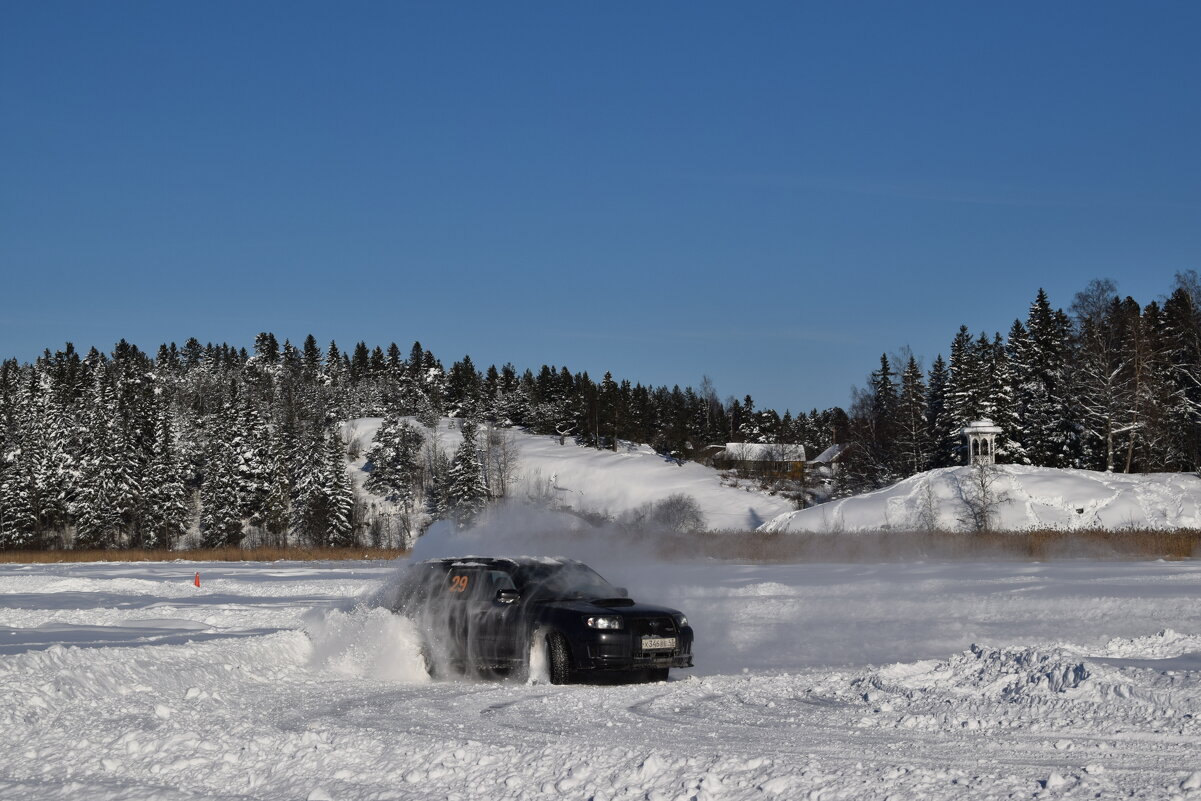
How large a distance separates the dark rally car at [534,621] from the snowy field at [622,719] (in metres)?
0.43

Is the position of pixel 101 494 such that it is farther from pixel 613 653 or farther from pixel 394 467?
pixel 613 653

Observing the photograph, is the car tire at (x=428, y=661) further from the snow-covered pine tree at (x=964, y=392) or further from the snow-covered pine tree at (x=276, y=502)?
the snow-covered pine tree at (x=276, y=502)

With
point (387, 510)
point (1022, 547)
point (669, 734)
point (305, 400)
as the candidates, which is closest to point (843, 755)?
point (669, 734)

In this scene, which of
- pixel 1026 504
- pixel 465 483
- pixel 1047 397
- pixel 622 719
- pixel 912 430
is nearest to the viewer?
pixel 622 719

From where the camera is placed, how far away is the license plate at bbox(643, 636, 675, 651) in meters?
12.8

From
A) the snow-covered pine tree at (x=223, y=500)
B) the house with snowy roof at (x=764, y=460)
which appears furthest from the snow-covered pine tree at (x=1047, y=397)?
the snow-covered pine tree at (x=223, y=500)

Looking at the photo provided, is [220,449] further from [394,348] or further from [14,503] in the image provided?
[394,348]

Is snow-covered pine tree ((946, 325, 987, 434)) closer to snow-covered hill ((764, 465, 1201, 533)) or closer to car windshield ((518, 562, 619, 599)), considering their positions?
snow-covered hill ((764, 465, 1201, 533))

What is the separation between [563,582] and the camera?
14000 mm

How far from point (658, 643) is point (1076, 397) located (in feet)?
208

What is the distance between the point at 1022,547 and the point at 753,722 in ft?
113

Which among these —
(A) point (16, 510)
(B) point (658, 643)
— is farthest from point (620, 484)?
(B) point (658, 643)

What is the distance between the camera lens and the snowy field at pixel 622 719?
718 centimetres

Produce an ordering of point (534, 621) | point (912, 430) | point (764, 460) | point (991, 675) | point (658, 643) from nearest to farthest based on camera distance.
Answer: point (991, 675), point (658, 643), point (534, 621), point (912, 430), point (764, 460)
